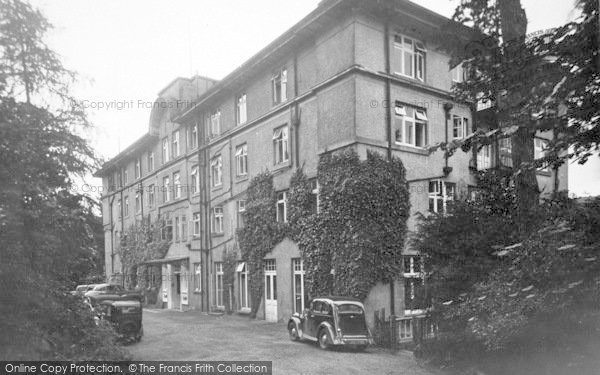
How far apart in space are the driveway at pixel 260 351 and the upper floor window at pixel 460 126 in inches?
410

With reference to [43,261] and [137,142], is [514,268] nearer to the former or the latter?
[43,261]

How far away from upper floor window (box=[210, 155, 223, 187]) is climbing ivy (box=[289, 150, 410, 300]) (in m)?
9.72

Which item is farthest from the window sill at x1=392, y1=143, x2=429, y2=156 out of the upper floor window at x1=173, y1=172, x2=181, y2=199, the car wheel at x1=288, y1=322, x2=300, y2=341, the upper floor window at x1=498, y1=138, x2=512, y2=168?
the upper floor window at x1=173, y1=172, x2=181, y2=199

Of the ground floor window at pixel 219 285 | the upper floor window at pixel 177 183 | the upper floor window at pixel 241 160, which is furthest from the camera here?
the upper floor window at pixel 177 183

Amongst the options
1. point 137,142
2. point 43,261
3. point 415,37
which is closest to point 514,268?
point 43,261

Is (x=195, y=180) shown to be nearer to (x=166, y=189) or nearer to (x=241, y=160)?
(x=166, y=189)

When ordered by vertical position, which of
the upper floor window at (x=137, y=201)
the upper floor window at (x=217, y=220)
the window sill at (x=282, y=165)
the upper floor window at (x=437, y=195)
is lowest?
the upper floor window at (x=217, y=220)

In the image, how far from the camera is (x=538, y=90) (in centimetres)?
714

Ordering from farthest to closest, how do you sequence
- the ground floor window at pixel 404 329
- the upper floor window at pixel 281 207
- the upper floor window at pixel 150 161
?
the upper floor window at pixel 150 161
the upper floor window at pixel 281 207
the ground floor window at pixel 404 329

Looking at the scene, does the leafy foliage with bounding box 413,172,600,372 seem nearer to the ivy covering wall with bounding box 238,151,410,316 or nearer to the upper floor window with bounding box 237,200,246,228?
the ivy covering wall with bounding box 238,151,410,316

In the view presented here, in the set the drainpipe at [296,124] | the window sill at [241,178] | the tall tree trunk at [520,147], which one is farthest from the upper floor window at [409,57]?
the window sill at [241,178]

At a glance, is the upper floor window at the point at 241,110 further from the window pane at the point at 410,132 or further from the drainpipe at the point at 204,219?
the window pane at the point at 410,132

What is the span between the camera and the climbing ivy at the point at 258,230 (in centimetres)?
2070

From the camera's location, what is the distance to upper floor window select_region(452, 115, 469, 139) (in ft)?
64.4
